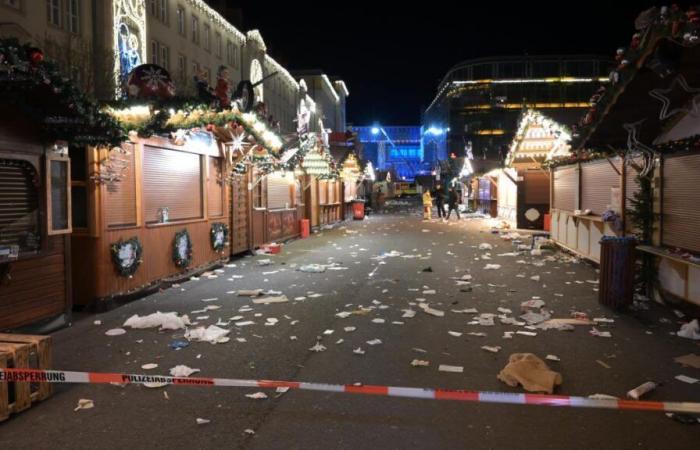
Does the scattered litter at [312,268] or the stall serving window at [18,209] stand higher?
the stall serving window at [18,209]

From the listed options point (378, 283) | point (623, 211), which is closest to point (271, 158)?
point (378, 283)

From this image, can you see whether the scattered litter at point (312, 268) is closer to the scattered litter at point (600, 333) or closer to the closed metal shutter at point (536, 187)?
the scattered litter at point (600, 333)

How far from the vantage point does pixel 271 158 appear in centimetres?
1675

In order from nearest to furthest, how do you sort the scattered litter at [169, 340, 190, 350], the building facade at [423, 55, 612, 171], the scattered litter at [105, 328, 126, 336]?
the scattered litter at [169, 340, 190, 350]
the scattered litter at [105, 328, 126, 336]
the building facade at [423, 55, 612, 171]

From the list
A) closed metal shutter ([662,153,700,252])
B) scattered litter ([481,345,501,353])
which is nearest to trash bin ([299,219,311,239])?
closed metal shutter ([662,153,700,252])

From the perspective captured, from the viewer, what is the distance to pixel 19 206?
7.16 meters

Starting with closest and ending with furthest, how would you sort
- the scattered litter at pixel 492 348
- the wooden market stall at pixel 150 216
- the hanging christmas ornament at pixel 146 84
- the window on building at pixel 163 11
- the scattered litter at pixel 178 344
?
the scattered litter at pixel 492 348, the scattered litter at pixel 178 344, the hanging christmas ornament at pixel 146 84, the wooden market stall at pixel 150 216, the window on building at pixel 163 11

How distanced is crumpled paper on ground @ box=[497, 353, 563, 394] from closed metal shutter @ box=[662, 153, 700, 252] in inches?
157

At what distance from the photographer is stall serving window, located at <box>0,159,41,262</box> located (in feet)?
22.6

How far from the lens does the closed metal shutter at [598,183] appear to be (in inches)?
460

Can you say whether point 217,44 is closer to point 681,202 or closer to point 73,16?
point 73,16

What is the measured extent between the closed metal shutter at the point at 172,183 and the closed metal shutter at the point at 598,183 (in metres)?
9.45

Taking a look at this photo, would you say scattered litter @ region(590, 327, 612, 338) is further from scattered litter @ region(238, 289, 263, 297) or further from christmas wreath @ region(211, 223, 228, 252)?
christmas wreath @ region(211, 223, 228, 252)

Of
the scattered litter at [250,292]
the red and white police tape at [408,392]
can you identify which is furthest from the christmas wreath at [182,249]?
the red and white police tape at [408,392]
